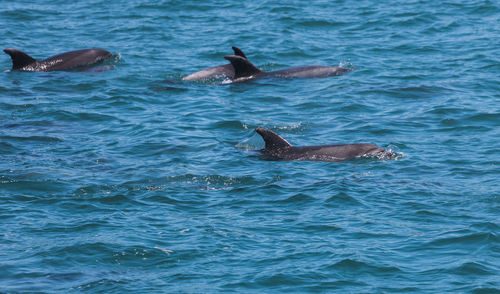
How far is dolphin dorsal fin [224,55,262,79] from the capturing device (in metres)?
21.2

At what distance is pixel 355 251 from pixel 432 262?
1.06 metres

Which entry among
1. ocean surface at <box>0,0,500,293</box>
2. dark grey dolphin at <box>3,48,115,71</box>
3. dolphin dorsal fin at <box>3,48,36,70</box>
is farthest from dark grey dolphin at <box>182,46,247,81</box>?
dolphin dorsal fin at <box>3,48,36,70</box>

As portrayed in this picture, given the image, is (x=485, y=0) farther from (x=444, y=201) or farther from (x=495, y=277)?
(x=495, y=277)

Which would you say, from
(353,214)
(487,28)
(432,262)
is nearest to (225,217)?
(353,214)

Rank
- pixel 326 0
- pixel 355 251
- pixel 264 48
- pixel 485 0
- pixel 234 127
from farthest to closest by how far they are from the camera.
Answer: pixel 326 0
pixel 485 0
pixel 264 48
pixel 234 127
pixel 355 251

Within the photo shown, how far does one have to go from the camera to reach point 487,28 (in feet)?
86.7

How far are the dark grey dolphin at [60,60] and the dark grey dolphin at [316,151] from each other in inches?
395

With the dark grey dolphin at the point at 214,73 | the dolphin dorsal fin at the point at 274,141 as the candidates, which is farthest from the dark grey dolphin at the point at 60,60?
the dolphin dorsal fin at the point at 274,141

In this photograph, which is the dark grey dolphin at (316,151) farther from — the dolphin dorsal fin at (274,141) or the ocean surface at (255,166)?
the ocean surface at (255,166)

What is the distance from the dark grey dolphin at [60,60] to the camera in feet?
75.0

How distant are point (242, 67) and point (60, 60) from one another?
571 cm

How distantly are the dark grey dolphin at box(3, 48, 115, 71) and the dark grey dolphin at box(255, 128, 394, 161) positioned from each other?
33.0 feet

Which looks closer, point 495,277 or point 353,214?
point 495,277

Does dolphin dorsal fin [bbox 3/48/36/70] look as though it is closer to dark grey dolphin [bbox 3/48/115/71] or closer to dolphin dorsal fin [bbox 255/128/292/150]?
dark grey dolphin [bbox 3/48/115/71]
